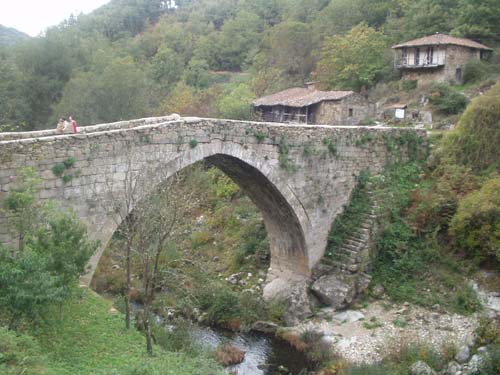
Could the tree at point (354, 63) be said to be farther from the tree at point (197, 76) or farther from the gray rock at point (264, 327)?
the gray rock at point (264, 327)

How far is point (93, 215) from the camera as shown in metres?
10.5

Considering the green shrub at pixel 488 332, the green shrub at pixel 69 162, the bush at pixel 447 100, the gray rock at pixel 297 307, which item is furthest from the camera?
the bush at pixel 447 100

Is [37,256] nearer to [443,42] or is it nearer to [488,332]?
[488,332]

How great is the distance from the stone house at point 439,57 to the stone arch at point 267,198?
15432mm

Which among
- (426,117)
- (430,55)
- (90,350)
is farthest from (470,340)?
(430,55)

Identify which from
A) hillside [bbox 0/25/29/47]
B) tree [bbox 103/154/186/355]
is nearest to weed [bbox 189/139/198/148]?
tree [bbox 103/154/186/355]

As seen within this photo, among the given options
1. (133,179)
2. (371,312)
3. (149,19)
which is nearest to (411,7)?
(371,312)

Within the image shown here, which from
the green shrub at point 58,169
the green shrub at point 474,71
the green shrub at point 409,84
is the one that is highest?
the green shrub at point 474,71

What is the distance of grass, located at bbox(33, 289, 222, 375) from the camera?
24.8ft

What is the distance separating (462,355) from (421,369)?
3.85ft

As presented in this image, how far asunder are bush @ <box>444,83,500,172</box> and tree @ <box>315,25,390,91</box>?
13348mm

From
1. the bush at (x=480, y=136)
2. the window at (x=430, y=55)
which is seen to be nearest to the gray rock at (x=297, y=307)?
the bush at (x=480, y=136)

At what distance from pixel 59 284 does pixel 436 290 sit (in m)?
10.4

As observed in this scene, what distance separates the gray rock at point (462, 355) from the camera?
1166cm
